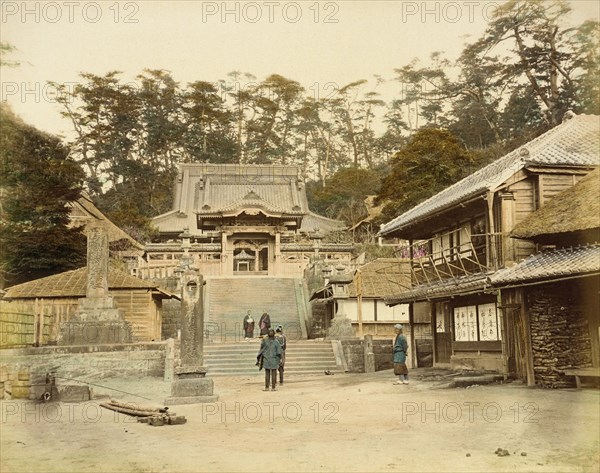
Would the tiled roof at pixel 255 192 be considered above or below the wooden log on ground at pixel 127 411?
above

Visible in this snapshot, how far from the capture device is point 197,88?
47781 millimetres

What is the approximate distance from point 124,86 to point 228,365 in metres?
32.3

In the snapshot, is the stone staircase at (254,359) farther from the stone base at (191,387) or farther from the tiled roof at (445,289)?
the stone base at (191,387)

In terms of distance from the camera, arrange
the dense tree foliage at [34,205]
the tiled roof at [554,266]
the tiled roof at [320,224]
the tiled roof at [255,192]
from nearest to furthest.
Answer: the tiled roof at [554,266], the dense tree foliage at [34,205], the tiled roof at [320,224], the tiled roof at [255,192]

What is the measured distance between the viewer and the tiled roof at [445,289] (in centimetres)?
1739

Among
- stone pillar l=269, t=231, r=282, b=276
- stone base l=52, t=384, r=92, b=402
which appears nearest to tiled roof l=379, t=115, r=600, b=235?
stone base l=52, t=384, r=92, b=402

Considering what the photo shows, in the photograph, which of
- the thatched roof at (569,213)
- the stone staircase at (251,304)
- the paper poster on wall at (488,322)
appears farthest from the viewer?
the stone staircase at (251,304)

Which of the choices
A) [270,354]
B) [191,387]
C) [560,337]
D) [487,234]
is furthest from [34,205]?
[560,337]

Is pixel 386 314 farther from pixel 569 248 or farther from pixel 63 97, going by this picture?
pixel 63 97

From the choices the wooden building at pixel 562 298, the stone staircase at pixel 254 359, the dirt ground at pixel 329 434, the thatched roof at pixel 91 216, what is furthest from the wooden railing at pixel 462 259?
the thatched roof at pixel 91 216

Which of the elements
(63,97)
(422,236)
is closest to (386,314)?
(422,236)

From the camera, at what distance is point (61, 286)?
24.8 meters

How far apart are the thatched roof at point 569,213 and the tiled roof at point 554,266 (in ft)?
1.85

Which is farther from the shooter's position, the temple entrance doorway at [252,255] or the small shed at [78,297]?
the temple entrance doorway at [252,255]
